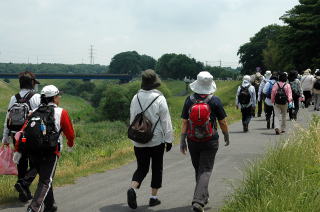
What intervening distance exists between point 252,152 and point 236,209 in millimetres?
6092

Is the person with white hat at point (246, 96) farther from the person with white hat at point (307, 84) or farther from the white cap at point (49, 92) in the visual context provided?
the white cap at point (49, 92)

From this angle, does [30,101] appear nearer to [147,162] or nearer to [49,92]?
[49,92]

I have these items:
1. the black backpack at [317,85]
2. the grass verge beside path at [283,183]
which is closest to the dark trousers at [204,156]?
the grass verge beside path at [283,183]

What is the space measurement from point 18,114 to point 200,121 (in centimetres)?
259

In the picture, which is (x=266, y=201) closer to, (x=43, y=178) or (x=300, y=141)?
(x=43, y=178)

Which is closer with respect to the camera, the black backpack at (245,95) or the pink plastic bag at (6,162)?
the pink plastic bag at (6,162)

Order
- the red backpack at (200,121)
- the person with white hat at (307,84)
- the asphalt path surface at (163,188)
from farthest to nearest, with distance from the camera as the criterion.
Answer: the person with white hat at (307,84), the asphalt path surface at (163,188), the red backpack at (200,121)

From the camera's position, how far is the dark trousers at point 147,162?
269 inches

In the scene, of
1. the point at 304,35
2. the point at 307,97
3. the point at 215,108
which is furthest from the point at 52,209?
the point at 304,35

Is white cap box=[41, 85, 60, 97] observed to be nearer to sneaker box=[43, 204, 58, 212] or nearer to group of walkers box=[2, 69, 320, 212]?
group of walkers box=[2, 69, 320, 212]

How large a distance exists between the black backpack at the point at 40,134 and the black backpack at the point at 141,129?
1014 millimetres

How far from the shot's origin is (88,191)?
316 inches

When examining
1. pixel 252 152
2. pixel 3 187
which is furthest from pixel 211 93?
pixel 252 152

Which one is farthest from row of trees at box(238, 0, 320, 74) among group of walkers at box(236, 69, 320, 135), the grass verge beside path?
the grass verge beside path
